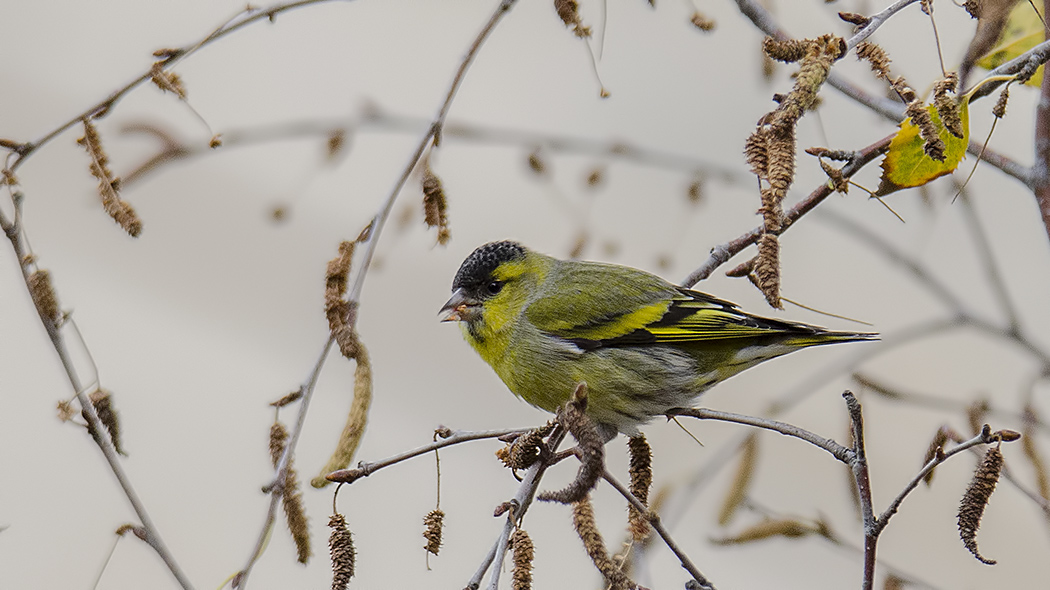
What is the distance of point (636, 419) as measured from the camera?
254 centimetres

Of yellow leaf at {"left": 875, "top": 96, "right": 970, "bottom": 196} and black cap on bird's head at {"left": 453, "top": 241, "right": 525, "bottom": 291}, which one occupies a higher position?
black cap on bird's head at {"left": 453, "top": 241, "right": 525, "bottom": 291}

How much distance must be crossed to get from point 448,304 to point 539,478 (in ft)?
4.36

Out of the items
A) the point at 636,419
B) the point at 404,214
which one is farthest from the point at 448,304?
the point at 636,419

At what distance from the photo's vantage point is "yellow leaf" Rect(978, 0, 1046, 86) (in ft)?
5.25

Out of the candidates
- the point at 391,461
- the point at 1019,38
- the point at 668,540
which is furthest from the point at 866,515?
the point at 1019,38

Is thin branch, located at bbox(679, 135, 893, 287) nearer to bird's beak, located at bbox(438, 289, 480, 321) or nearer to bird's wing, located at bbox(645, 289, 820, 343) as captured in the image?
bird's wing, located at bbox(645, 289, 820, 343)

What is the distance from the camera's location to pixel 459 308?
8.95 feet

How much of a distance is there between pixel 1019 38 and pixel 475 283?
157 centimetres

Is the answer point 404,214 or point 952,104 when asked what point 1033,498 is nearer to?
point 952,104

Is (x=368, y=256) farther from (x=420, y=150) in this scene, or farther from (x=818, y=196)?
(x=818, y=196)

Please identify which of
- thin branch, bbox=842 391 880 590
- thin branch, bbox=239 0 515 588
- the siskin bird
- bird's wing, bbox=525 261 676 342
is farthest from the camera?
bird's wing, bbox=525 261 676 342

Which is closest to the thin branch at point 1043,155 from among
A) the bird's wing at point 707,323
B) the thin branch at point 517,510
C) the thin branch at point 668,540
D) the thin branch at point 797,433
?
the thin branch at point 797,433

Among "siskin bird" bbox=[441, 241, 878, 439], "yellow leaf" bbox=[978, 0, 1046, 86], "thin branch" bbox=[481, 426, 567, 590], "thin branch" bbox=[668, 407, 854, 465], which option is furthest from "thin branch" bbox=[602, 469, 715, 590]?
"siskin bird" bbox=[441, 241, 878, 439]

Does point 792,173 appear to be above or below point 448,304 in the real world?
below
